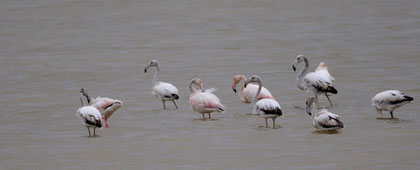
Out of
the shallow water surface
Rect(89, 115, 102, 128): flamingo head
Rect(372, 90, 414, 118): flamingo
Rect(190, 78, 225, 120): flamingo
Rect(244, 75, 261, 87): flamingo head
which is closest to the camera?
Result: the shallow water surface

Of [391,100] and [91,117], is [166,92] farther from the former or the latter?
[391,100]

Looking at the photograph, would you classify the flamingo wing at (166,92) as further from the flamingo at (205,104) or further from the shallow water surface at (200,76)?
the flamingo at (205,104)

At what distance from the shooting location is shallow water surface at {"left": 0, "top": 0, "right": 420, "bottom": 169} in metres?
9.93

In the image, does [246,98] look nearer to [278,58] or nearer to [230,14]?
[278,58]

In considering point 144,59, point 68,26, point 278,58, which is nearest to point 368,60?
point 278,58

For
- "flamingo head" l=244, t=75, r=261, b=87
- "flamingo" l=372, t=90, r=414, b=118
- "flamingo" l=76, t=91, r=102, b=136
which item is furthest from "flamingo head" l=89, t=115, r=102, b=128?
"flamingo" l=372, t=90, r=414, b=118

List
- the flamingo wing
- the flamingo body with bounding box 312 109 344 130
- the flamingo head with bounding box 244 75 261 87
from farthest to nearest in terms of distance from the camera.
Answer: the flamingo wing, the flamingo head with bounding box 244 75 261 87, the flamingo body with bounding box 312 109 344 130

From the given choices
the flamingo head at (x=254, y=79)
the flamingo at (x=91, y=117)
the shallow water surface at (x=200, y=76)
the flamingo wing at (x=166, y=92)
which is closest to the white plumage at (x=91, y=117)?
the flamingo at (x=91, y=117)

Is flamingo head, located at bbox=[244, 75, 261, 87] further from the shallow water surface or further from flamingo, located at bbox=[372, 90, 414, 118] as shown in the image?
flamingo, located at bbox=[372, 90, 414, 118]

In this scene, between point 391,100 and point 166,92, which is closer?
point 391,100

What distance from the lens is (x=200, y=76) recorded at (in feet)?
56.2

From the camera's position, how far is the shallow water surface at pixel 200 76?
391 inches

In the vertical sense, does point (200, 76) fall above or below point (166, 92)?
above

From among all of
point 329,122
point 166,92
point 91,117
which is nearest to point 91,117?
point 91,117
